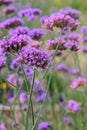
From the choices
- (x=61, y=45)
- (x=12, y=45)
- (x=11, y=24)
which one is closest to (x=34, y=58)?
(x=12, y=45)

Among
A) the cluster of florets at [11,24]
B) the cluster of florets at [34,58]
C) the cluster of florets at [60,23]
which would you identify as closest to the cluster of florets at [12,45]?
the cluster of florets at [34,58]

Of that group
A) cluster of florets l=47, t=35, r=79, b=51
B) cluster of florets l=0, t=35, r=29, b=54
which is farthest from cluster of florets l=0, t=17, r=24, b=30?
cluster of florets l=0, t=35, r=29, b=54

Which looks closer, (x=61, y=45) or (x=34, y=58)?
(x=34, y=58)

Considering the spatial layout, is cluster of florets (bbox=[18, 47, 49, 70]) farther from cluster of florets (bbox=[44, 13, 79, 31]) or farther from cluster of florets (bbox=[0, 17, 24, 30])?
cluster of florets (bbox=[0, 17, 24, 30])

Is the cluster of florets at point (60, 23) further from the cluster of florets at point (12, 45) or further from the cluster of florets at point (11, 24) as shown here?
the cluster of florets at point (11, 24)

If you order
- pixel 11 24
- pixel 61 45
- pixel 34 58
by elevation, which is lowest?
pixel 34 58

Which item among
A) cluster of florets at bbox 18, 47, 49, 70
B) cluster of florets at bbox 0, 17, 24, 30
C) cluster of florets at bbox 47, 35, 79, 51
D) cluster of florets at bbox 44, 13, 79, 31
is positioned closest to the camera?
cluster of florets at bbox 18, 47, 49, 70

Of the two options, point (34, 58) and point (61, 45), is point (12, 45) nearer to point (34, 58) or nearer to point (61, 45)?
point (34, 58)

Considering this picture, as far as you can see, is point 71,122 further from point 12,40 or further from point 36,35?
point 12,40
